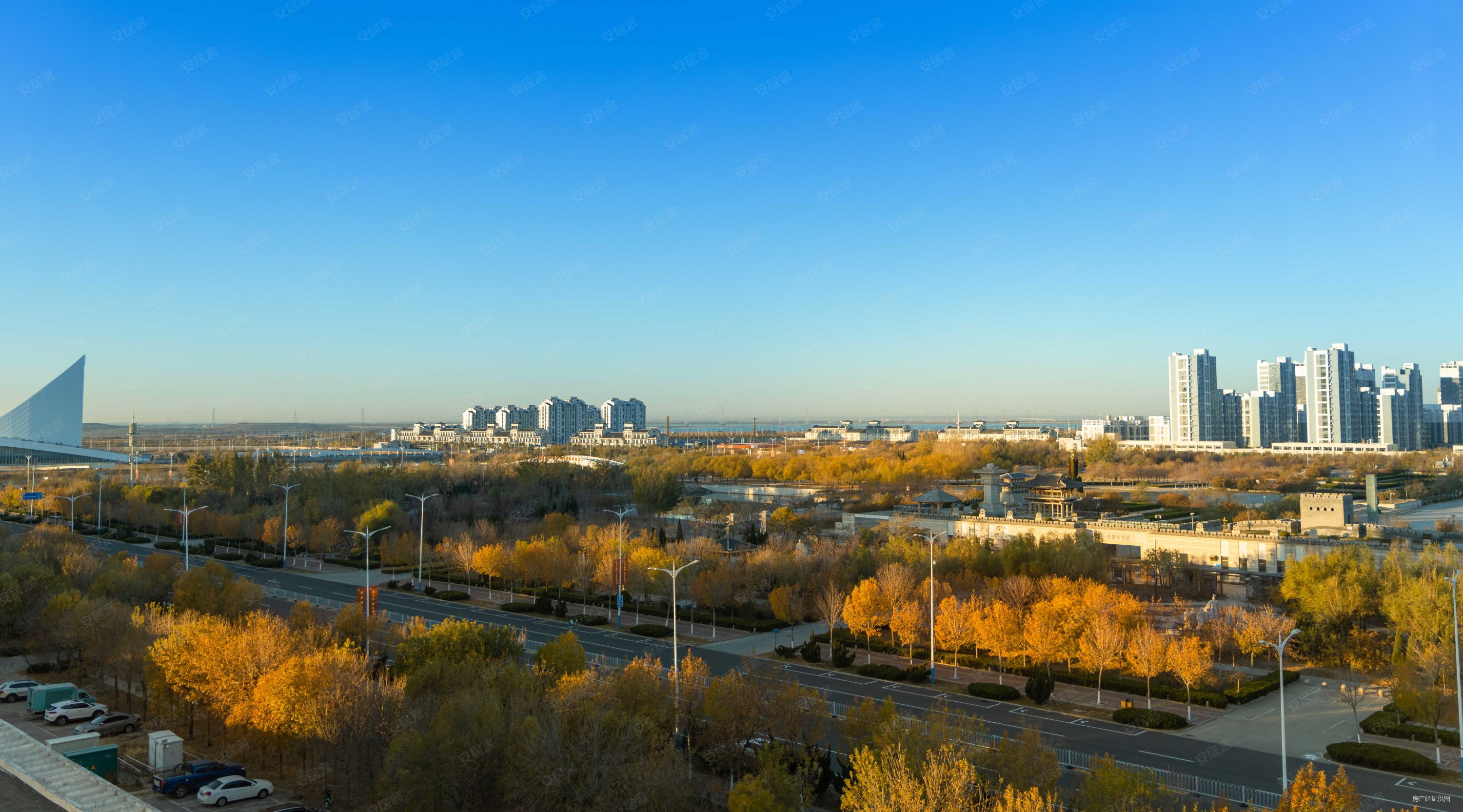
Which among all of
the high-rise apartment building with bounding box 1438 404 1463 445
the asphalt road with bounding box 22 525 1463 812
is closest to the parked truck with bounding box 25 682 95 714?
the asphalt road with bounding box 22 525 1463 812

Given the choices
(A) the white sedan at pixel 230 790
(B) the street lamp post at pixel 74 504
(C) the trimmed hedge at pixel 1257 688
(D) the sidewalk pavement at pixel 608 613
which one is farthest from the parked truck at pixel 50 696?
(B) the street lamp post at pixel 74 504

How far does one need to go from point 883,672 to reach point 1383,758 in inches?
482

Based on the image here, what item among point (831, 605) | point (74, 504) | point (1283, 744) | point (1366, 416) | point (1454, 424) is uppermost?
point (1366, 416)

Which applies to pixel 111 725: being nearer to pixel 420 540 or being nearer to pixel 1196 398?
pixel 420 540

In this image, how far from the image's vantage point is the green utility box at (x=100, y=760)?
1833 centimetres

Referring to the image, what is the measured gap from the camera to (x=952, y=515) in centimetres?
5269

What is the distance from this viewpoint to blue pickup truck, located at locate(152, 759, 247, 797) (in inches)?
704

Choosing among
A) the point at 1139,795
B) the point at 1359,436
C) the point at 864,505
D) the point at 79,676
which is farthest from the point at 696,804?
A: the point at 1359,436

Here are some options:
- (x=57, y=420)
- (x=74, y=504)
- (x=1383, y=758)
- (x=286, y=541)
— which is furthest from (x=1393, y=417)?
(x=57, y=420)

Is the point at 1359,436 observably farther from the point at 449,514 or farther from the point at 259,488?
the point at 259,488

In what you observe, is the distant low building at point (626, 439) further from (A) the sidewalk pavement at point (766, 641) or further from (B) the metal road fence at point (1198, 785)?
(B) the metal road fence at point (1198, 785)

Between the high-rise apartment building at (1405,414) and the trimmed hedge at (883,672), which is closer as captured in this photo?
the trimmed hedge at (883,672)

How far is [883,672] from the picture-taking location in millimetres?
26891

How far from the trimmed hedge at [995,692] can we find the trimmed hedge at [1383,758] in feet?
24.0
